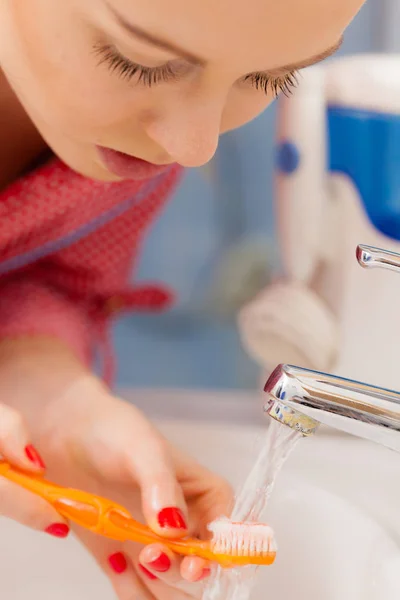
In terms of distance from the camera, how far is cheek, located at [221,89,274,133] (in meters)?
0.35

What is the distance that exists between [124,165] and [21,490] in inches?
6.4

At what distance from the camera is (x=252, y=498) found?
386 mm

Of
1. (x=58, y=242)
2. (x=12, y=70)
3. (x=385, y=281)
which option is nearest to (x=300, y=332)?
(x=385, y=281)

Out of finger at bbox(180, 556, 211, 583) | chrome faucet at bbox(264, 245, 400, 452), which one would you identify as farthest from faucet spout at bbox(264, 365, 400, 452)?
finger at bbox(180, 556, 211, 583)

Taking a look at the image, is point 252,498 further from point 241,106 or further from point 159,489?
point 241,106

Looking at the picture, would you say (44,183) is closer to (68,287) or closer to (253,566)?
(68,287)

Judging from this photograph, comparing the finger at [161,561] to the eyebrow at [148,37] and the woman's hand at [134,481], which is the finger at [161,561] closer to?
the woman's hand at [134,481]

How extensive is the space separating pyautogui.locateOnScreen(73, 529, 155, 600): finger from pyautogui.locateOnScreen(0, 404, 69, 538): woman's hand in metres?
0.05

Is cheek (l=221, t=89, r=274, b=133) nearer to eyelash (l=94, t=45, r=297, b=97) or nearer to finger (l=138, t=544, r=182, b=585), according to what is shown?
eyelash (l=94, t=45, r=297, b=97)

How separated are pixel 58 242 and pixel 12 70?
22cm

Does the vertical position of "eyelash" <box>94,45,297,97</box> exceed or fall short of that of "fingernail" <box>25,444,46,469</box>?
it exceeds it

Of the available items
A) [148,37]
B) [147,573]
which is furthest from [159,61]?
[147,573]

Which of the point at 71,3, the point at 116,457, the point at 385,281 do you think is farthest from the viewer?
the point at 385,281

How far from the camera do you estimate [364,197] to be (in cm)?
54
